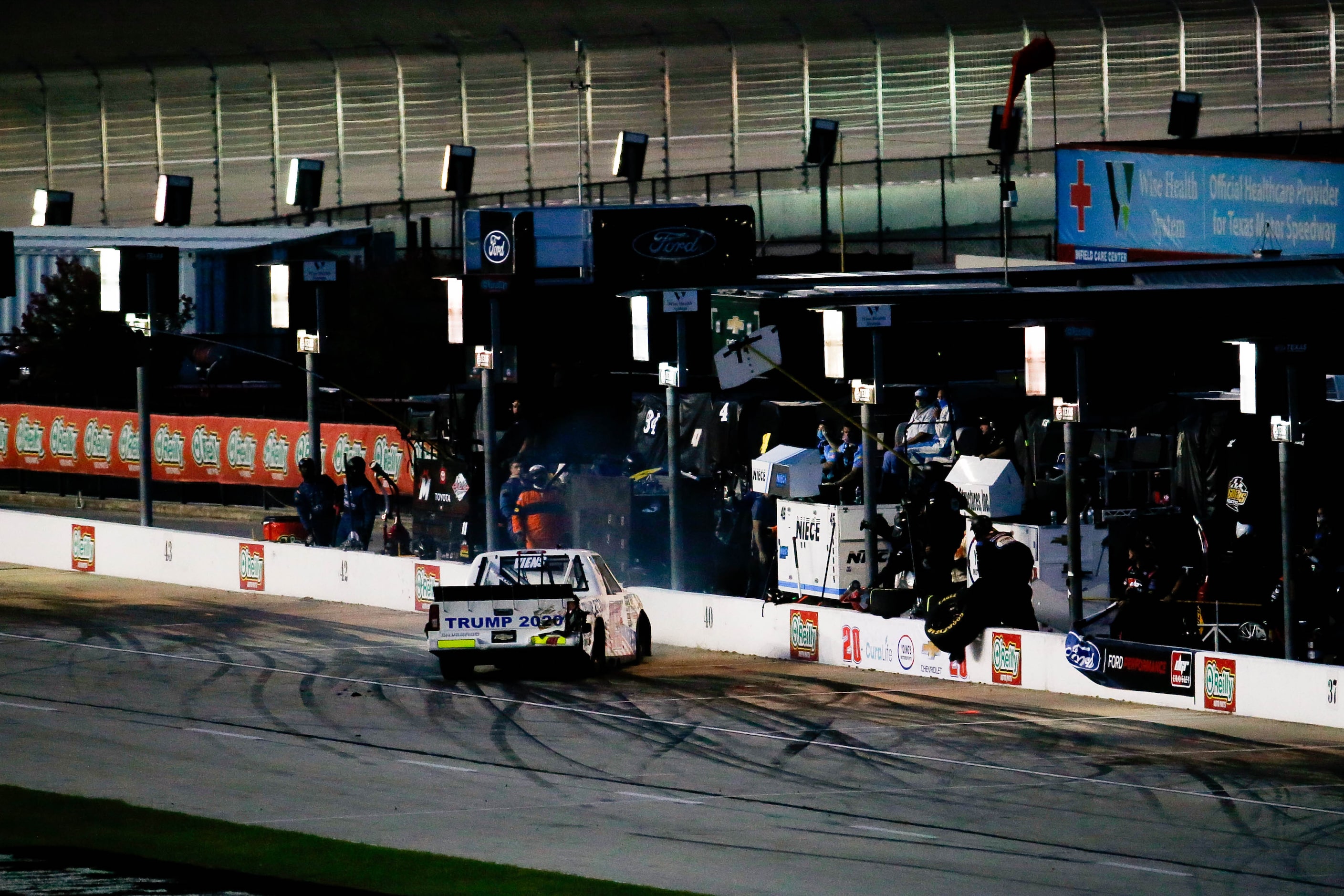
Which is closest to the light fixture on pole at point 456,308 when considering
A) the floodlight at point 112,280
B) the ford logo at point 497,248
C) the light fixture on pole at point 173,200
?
the ford logo at point 497,248

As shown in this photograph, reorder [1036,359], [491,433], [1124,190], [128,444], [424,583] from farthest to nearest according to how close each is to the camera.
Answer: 1. [128,444]
2. [1124,190]
3. [424,583]
4. [491,433]
5. [1036,359]

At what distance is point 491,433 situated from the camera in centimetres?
2355

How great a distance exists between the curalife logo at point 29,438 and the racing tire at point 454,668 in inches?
799

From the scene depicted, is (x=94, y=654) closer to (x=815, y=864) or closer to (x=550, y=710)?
(x=550, y=710)

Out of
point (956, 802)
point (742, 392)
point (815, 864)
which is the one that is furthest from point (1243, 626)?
point (742, 392)

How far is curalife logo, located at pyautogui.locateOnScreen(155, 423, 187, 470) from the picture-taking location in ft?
119

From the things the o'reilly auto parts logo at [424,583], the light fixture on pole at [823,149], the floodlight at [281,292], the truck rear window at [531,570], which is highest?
the light fixture on pole at [823,149]

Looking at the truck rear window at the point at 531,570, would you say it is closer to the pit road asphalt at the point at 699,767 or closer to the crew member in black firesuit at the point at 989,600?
the pit road asphalt at the point at 699,767

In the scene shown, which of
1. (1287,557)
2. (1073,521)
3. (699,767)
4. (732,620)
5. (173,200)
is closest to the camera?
(699,767)

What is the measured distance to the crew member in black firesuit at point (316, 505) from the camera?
27.3m

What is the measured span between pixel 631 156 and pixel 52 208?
54.1 ft

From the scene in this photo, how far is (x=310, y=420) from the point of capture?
26.9 metres

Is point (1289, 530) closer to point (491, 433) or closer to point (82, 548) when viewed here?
point (491, 433)

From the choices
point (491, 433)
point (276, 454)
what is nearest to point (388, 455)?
point (276, 454)
